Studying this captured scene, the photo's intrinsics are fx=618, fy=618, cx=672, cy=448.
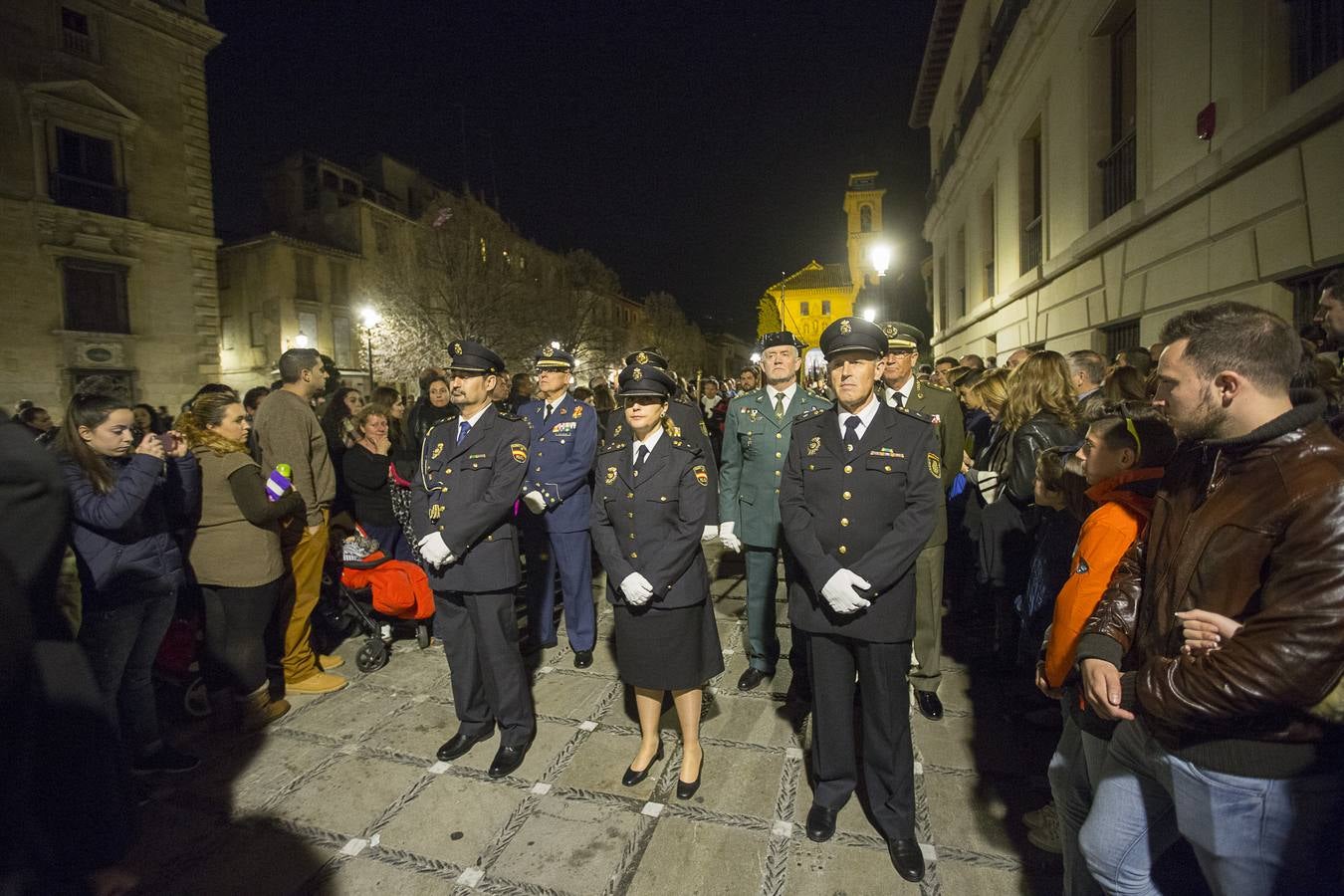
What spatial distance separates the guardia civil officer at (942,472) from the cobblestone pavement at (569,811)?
28cm

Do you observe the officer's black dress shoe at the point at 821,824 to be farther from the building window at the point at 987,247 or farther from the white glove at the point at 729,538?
the building window at the point at 987,247

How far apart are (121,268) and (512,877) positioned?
24.4 metres

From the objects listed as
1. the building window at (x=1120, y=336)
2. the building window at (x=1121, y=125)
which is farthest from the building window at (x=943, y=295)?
the building window at (x=1120, y=336)

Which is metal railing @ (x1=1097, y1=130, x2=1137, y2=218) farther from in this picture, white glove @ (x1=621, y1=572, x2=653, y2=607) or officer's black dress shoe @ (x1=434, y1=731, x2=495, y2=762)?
officer's black dress shoe @ (x1=434, y1=731, x2=495, y2=762)

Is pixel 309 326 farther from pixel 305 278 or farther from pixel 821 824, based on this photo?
pixel 821 824

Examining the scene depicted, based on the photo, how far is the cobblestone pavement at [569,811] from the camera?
269cm

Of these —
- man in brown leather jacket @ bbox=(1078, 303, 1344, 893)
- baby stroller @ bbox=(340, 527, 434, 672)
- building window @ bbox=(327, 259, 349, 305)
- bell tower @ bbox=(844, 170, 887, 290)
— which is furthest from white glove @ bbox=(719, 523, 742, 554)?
bell tower @ bbox=(844, 170, 887, 290)

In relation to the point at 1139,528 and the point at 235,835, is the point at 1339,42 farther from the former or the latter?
the point at 235,835

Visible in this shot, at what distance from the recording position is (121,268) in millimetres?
19203

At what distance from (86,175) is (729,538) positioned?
2453cm

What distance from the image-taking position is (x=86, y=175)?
18484 mm

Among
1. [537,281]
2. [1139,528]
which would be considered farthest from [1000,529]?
[537,281]

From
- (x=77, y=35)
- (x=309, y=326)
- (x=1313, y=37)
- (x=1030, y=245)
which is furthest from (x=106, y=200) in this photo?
(x=1313, y=37)

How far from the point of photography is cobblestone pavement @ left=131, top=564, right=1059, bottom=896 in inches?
106
